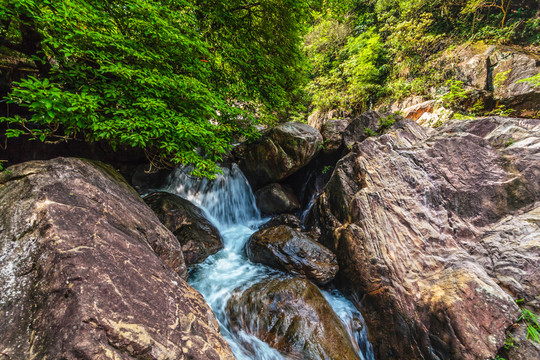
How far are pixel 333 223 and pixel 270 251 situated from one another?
5.92ft

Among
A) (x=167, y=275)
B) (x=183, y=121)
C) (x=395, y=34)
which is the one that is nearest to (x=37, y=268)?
(x=167, y=275)

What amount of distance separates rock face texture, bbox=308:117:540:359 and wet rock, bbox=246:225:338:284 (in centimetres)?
41

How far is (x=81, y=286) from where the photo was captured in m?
1.52

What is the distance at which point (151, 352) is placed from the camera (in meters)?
1.49

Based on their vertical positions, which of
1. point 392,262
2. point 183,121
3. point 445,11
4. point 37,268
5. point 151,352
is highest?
point 445,11

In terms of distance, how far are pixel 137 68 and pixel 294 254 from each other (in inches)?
Result: 183

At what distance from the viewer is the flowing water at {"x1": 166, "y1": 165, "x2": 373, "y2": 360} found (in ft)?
11.5

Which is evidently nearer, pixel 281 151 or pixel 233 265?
pixel 233 265

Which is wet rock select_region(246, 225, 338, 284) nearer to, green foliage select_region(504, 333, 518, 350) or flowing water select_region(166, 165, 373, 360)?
flowing water select_region(166, 165, 373, 360)

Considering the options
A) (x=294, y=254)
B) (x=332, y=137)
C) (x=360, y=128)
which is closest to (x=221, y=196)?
(x=294, y=254)

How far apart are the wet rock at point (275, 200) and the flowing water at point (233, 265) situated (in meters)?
0.37

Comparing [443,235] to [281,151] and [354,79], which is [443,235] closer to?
[281,151]

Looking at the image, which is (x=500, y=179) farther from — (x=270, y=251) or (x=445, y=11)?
(x=445, y=11)

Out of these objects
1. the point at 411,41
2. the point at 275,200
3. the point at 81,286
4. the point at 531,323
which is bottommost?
the point at 531,323
